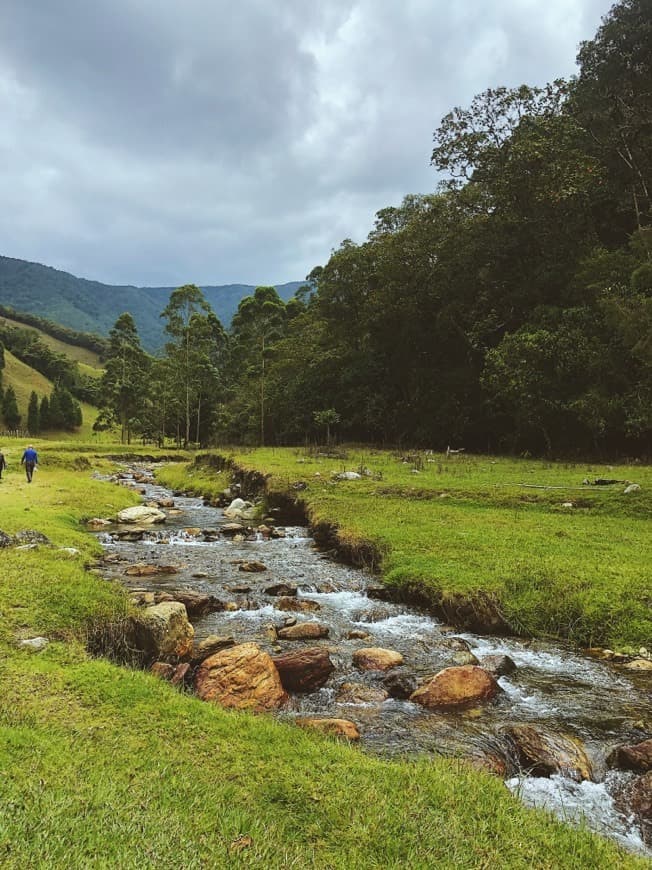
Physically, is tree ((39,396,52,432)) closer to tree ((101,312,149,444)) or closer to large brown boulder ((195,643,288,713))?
tree ((101,312,149,444))

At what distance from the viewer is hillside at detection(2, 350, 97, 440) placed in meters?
121

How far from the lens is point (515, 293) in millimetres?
35969

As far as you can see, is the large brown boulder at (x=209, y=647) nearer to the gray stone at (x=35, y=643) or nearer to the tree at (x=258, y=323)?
the gray stone at (x=35, y=643)

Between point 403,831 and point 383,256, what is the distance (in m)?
42.4

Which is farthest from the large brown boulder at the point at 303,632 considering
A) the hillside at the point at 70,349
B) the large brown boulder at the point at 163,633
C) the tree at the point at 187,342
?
the hillside at the point at 70,349

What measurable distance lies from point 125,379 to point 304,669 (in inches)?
3249

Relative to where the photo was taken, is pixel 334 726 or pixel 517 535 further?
pixel 517 535

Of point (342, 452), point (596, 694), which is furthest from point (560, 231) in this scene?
point (596, 694)

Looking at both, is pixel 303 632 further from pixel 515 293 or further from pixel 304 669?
pixel 515 293

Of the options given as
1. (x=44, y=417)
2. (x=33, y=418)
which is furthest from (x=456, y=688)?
(x=33, y=418)

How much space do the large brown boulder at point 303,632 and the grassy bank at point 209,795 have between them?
318 cm

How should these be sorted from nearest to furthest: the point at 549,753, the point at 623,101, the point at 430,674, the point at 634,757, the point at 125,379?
1. the point at 634,757
2. the point at 549,753
3. the point at 430,674
4. the point at 623,101
5. the point at 125,379

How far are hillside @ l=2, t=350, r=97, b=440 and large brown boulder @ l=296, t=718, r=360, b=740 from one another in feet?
397

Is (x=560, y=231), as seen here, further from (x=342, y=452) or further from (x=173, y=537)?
(x=173, y=537)
